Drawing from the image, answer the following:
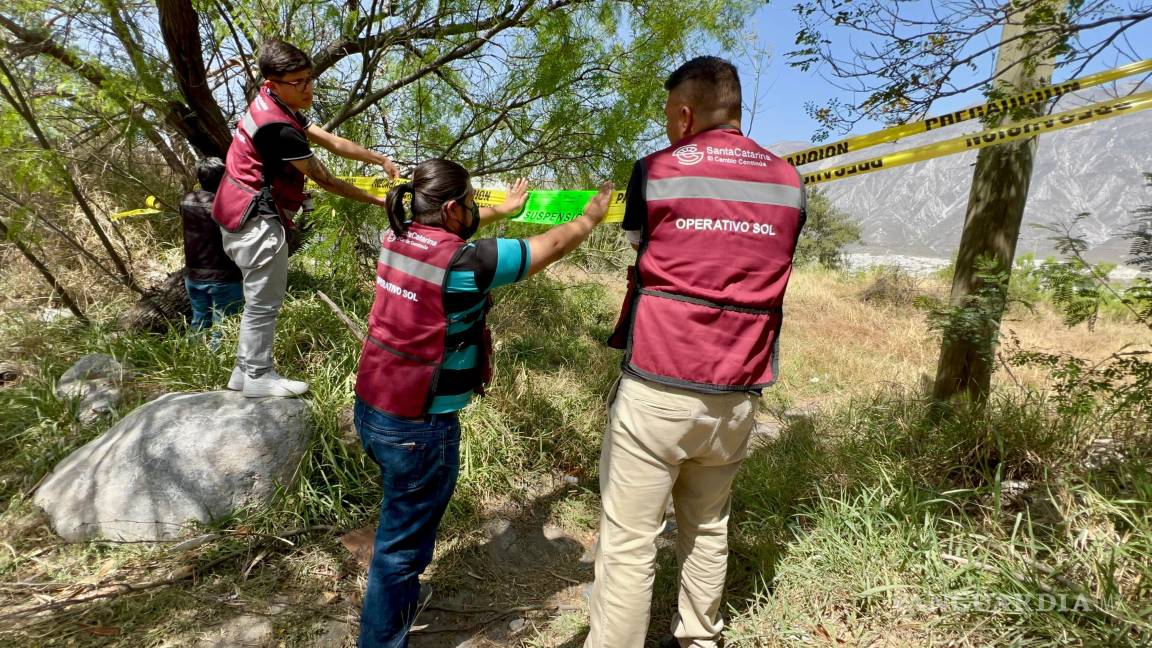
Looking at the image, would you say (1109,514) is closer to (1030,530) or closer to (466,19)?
(1030,530)

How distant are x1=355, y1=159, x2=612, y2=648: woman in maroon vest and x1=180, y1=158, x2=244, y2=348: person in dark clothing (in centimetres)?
228

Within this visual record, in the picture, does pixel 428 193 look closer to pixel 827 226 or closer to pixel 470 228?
pixel 470 228

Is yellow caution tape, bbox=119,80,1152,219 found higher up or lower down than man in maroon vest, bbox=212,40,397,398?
higher up

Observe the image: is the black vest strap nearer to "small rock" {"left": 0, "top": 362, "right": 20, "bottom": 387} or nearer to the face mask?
the face mask

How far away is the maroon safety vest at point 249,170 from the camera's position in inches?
103

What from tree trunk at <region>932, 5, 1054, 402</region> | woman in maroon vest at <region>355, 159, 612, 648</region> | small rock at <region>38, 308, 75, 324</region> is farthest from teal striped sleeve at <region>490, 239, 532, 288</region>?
small rock at <region>38, 308, 75, 324</region>

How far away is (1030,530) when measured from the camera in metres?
2.03

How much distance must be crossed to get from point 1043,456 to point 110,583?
163 inches

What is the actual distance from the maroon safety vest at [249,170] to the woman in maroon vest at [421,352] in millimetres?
1271

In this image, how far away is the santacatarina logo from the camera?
1.65 metres

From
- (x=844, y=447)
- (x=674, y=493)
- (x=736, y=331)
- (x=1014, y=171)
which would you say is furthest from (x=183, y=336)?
(x=1014, y=171)

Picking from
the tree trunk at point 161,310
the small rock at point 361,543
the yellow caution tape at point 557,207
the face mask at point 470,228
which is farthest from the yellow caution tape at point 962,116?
the tree trunk at point 161,310

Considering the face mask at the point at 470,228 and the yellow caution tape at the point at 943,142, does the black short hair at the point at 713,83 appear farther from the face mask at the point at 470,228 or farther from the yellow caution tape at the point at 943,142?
the yellow caution tape at the point at 943,142

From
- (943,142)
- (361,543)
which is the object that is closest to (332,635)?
(361,543)
